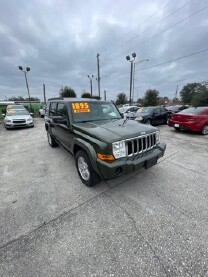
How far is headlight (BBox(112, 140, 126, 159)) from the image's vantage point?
2.53 m

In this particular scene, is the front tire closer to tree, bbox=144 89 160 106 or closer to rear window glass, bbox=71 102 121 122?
rear window glass, bbox=71 102 121 122

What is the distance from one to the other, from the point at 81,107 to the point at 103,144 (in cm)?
167

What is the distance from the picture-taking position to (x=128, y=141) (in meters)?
2.66

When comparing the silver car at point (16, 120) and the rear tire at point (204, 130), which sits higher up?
the silver car at point (16, 120)

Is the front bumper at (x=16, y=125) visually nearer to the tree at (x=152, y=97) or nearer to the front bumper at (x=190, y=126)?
the front bumper at (x=190, y=126)

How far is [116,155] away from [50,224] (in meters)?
1.50

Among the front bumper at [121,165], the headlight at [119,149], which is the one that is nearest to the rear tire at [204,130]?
the front bumper at [121,165]

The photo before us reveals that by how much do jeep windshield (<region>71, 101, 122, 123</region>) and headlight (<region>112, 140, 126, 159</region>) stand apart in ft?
4.63

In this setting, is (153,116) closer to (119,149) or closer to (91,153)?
(119,149)

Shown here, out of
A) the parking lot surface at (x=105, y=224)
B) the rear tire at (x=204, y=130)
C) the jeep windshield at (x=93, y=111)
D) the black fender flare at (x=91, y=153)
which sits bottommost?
the parking lot surface at (x=105, y=224)

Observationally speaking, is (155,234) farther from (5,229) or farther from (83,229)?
(5,229)

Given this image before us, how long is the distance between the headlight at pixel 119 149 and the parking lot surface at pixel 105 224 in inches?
34.0

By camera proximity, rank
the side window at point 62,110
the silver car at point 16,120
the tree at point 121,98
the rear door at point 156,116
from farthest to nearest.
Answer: the tree at point 121,98
the rear door at point 156,116
the silver car at point 16,120
the side window at point 62,110

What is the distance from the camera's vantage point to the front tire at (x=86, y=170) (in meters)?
2.95
